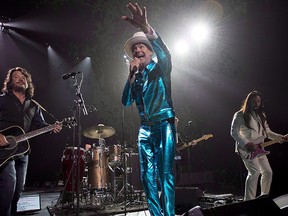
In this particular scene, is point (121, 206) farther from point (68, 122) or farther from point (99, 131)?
point (68, 122)

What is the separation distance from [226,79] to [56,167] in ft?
31.8

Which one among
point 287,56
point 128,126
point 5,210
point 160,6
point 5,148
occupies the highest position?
point 160,6

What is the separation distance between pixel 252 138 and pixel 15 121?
4.61m

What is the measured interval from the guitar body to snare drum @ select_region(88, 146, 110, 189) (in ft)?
12.4

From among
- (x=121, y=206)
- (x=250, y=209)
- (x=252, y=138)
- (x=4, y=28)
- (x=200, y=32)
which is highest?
(x=4, y=28)

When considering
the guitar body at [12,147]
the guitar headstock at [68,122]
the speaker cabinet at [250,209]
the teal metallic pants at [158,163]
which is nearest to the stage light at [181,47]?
the guitar headstock at [68,122]

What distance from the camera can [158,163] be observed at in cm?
284

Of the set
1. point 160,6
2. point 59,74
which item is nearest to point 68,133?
point 59,74

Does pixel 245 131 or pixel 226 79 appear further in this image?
pixel 226 79

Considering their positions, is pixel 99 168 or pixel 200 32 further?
pixel 200 32

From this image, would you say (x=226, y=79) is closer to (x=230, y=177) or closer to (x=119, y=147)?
(x=230, y=177)

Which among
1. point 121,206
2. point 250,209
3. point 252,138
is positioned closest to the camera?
point 250,209

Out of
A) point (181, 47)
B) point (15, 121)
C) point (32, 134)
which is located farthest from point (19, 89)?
point (181, 47)

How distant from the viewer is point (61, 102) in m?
14.2
